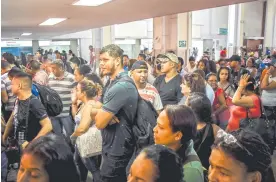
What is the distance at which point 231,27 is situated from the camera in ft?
55.7

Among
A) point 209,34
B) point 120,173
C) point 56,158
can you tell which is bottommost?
point 120,173

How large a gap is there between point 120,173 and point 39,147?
108 centimetres

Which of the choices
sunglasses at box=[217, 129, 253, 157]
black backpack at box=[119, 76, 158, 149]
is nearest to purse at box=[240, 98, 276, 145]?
black backpack at box=[119, 76, 158, 149]

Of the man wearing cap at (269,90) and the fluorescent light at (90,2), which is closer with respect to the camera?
the fluorescent light at (90,2)

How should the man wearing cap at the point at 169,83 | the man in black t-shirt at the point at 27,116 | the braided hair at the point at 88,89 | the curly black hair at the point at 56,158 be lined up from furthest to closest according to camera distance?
the man wearing cap at the point at 169,83 < the braided hair at the point at 88,89 < the man in black t-shirt at the point at 27,116 < the curly black hair at the point at 56,158

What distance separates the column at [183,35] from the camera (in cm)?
1138

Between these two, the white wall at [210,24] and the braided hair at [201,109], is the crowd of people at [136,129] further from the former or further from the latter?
the white wall at [210,24]

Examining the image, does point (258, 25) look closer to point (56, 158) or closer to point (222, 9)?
point (222, 9)

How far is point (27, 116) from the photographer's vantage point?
2.95m

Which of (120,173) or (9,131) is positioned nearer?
(120,173)

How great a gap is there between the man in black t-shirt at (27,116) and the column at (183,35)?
28.6 feet

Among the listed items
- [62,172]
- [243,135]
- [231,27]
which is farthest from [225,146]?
[231,27]

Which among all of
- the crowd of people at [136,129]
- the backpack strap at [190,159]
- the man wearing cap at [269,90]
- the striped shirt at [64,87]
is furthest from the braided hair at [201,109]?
the man wearing cap at [269,90]

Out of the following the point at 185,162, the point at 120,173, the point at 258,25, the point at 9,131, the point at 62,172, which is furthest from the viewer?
the point at 258,25
